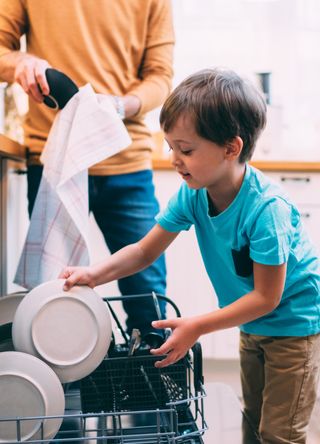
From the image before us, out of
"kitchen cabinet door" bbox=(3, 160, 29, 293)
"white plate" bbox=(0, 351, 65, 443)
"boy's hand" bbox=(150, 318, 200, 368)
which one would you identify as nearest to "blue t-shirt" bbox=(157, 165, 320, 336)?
"boy's hand" bbox=(150, 318, 200, 368)

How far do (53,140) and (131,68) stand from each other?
1.15 feet

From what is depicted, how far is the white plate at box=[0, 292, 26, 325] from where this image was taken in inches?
46.3

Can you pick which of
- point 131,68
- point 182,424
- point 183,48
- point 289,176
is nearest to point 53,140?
point 131,68

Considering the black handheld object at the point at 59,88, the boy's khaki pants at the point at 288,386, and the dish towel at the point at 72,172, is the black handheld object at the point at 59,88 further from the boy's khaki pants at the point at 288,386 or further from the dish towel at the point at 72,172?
the boy's khaki pants at the point at 288,386

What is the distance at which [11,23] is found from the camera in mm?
1506

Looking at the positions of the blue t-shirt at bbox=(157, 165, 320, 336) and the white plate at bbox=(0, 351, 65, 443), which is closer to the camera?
the white plate at bbox=(0, 351, 65, 443)

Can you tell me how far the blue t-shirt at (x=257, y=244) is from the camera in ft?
3.43

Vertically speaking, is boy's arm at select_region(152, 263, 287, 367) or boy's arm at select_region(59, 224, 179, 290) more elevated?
boy's arm at select_region(59, 224, 179, 290)

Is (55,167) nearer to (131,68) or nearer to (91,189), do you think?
(91,189)

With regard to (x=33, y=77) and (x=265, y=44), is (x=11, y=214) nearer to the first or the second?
(x=33, y=77)

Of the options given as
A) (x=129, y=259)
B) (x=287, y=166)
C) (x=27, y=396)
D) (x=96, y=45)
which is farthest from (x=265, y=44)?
(x=27, y=396)

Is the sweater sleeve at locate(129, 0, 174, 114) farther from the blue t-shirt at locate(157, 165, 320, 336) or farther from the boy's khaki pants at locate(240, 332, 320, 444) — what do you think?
the boy's khaki pants at locate(240, 332, 320, 444)

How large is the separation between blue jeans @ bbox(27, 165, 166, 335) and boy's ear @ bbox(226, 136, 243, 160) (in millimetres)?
488

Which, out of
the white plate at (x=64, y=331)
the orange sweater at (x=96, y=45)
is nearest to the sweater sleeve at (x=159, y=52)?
the orange sweater at (x=96, y=45)
